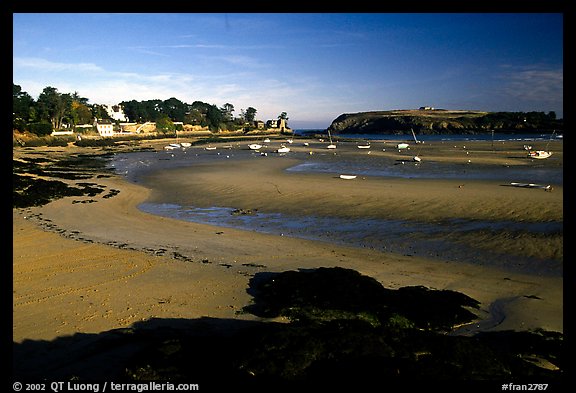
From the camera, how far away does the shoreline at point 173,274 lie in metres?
6.70

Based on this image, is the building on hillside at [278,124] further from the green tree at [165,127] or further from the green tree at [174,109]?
the green tree at [165,127]

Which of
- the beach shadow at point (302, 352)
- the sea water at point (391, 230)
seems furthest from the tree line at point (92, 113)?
the beach shadow at point (302, 352)

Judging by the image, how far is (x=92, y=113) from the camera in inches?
4520

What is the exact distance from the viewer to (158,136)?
341ft

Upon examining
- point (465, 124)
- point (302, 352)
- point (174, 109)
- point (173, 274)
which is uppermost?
point (174, 109)

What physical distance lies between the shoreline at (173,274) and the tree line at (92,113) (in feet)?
120

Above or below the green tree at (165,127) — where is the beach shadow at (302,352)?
below

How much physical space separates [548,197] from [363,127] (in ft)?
535

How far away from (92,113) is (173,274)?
394 ft

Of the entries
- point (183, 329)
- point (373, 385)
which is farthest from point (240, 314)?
point (373, 385)

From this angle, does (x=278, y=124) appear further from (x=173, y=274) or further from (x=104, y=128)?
(x=173, y=274)

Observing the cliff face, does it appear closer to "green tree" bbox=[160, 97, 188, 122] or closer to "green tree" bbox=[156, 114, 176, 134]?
"green tree" bbox=[160, 97, 188, 122]

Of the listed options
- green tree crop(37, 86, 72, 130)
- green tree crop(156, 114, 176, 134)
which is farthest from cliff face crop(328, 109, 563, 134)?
green tree crop(37, 86, 72, 130)

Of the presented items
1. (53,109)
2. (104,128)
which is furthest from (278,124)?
(53,109)
